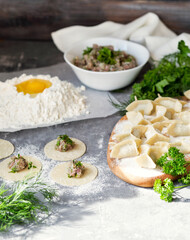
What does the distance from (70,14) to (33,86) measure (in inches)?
56.3

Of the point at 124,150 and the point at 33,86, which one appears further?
the point at 33,86

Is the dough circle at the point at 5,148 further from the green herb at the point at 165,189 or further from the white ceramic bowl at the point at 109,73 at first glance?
the green herb at the point at 165,189

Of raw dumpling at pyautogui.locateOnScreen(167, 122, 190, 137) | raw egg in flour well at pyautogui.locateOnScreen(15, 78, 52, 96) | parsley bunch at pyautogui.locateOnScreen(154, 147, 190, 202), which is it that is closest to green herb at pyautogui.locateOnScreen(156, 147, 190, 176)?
parsley bunch at pyautogui.locateOnScreen(154, 147, 190, 202)

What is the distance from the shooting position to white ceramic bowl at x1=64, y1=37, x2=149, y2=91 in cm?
289

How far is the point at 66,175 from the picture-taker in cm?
219

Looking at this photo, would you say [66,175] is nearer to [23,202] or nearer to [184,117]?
[23,202]

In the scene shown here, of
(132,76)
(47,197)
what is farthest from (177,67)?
(47,197)

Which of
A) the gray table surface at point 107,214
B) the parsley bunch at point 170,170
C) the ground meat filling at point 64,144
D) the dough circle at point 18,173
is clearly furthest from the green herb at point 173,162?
the dough circle at point 18,173

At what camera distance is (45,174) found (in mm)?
2213

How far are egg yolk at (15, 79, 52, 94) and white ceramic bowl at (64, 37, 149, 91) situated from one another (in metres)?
0.29

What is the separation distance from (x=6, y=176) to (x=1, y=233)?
0.42m

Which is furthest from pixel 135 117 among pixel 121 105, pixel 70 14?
pixel 70 14

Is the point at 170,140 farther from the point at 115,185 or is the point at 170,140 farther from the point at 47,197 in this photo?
the point at 47,197

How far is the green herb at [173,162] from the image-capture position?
2.06 m
